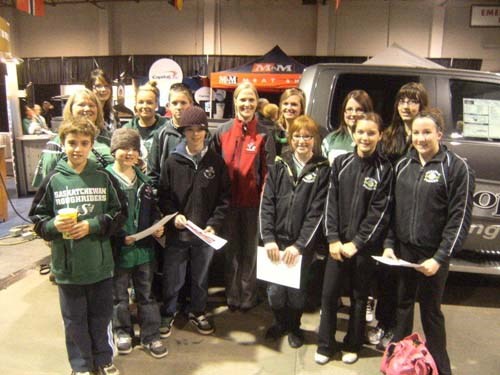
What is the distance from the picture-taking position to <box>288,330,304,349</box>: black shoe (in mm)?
2850

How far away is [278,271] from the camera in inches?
106

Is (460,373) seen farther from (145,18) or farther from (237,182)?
(145,18)

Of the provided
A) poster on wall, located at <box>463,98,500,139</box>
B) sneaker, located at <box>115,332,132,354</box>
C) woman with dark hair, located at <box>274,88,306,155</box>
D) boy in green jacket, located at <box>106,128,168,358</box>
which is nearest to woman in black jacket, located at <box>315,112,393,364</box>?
woman with dark hair, located at <box>274,88,306,155</box>

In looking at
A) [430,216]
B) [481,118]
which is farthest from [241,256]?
[481,118]

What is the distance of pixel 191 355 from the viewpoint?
2.76 metres

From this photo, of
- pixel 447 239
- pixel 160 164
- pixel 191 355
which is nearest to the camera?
pixel 447 239

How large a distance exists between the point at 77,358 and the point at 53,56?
14.9m

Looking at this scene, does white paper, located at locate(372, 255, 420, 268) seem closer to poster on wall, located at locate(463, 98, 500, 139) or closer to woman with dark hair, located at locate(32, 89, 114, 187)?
poster on wall, located at locate(463, 98, 500, 139)

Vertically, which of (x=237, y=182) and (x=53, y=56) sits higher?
(x=53, y=56)

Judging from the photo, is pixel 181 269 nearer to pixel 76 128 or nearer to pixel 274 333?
pixel 274 333

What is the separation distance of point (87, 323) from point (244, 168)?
56.5 inches

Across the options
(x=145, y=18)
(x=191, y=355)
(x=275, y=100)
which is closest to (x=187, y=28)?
(x=145, y=18)

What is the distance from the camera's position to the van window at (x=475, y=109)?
339cm

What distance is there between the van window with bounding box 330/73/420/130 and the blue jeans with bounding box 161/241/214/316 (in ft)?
4.79
